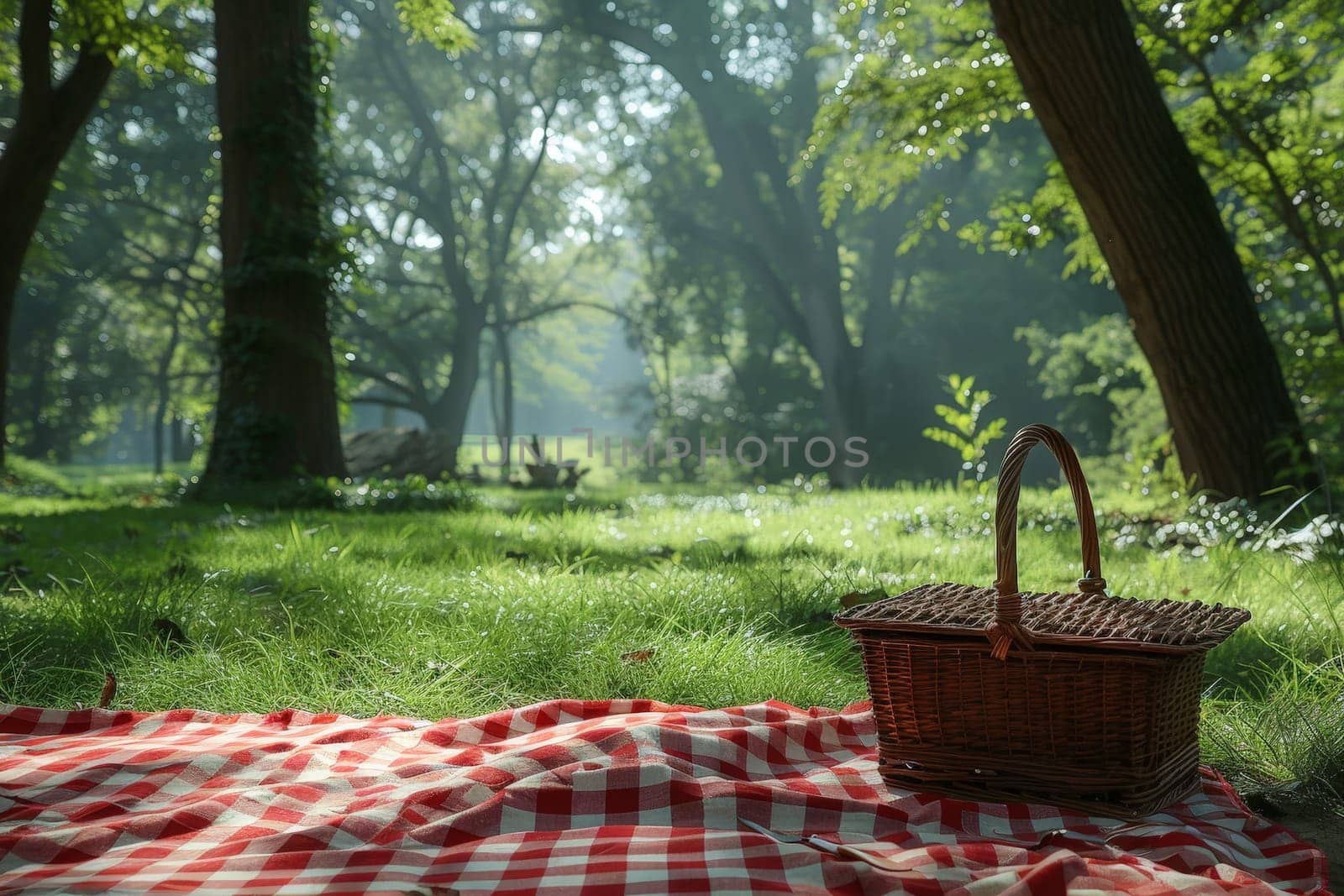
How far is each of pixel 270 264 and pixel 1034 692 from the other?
9.07 meters

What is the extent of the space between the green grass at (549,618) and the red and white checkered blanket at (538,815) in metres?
0.33

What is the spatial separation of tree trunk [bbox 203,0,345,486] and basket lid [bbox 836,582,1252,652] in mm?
8327

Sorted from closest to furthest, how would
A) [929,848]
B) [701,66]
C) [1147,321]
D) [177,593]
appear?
[929,848]
[177,593]
[1147,321]
[701,66]

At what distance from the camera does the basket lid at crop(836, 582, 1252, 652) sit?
2.12 meters

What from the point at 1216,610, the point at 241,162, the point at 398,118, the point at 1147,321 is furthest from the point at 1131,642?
the point at 398,118

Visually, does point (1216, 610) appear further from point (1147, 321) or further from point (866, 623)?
point (1147, 321)

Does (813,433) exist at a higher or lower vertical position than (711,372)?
lower

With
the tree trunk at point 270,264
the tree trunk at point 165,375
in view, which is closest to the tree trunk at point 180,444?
the tree trunk at point 165,375

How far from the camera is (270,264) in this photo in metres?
9.71

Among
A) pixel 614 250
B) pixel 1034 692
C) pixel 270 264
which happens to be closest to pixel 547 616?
pixel 1034 692

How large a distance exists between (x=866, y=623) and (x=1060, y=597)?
2.51ft

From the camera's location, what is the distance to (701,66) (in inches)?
960

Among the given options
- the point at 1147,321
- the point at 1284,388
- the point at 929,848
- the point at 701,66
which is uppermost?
the point at 701,66

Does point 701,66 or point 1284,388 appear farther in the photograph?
point 701,66
